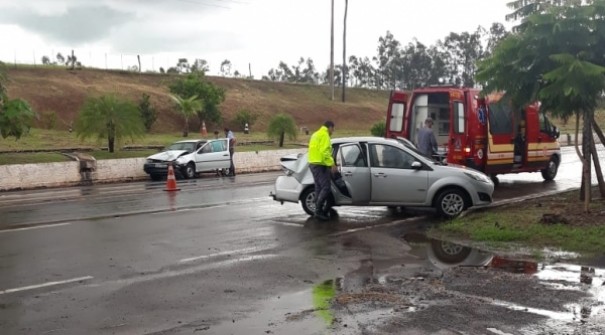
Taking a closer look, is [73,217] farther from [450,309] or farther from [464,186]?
[450,309]

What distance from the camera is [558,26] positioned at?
1046 centimetres

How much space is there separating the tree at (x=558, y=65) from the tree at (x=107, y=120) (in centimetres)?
1858

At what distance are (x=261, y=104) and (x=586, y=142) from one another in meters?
55.7

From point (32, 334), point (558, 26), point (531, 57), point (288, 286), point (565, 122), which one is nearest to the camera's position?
point (32, 334)

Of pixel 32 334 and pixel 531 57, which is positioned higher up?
pixel 531 57

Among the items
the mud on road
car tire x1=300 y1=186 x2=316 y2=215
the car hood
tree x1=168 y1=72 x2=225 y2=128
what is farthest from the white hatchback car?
tree x1=168 y1=72 x2=225 y2=128

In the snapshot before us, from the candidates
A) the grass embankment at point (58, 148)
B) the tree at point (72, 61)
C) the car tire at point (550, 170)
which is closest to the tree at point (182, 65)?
the tree at point (72, 61)

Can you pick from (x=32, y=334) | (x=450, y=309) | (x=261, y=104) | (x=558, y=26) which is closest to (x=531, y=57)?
(x=558, y=26)

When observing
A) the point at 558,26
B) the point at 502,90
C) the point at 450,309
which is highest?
the point at 558,26

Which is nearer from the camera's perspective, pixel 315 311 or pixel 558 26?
pixel 315 311

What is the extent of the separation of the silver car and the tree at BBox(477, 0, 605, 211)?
1.68 meters

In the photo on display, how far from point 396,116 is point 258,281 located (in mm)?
10561

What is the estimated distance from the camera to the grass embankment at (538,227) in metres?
9.52

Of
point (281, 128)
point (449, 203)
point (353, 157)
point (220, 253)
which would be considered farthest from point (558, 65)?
point (281, 128)
